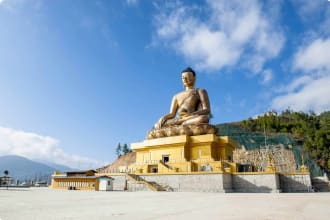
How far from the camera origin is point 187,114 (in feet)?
68.1

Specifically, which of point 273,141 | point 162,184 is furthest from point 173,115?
point 273,141

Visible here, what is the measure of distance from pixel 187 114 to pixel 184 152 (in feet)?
12.5

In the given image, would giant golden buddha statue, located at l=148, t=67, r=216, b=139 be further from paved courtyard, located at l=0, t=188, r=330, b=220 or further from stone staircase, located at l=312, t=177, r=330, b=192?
paved courtyard, located at l=0, t=188, r=330, b=220

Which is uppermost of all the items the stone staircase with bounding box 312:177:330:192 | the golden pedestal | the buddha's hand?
the buddha's hand

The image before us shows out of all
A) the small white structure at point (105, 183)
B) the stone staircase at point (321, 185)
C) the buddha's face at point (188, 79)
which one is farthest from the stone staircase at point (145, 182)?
the buddha's face at point (188, 79)

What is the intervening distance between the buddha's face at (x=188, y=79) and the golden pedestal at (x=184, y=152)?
608 centimetres

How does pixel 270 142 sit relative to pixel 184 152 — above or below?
above

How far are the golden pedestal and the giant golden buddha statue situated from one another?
0.70m

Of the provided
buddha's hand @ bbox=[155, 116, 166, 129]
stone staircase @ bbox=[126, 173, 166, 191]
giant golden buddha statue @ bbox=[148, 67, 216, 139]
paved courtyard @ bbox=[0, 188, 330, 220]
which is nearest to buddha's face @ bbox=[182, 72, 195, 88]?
giant golden buddha statue @ bbox=[148, 67, 216, 139]

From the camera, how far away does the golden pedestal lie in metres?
16.5

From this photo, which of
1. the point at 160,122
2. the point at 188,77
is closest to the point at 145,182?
the point at 160,122

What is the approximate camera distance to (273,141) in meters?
46.5

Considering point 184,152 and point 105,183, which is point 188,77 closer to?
point 184,152

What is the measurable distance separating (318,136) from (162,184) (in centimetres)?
3170
